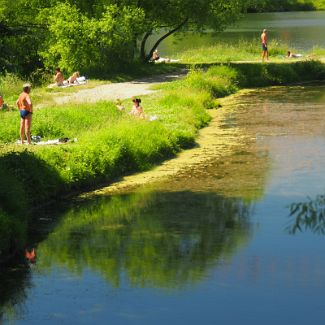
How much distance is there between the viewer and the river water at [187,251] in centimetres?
1464

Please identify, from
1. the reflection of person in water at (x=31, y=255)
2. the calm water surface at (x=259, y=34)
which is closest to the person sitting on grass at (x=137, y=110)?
the reflection of person in water at (x=31, y=255)

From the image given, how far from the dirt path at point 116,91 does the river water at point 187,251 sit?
904 cm

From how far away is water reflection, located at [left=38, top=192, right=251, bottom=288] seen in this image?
16.9 m

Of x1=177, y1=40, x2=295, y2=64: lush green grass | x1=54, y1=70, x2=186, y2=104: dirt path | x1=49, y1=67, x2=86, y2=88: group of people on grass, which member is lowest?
x1=54, y1=70, x2=186, y2=104: dirt path

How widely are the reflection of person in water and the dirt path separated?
16.4 m

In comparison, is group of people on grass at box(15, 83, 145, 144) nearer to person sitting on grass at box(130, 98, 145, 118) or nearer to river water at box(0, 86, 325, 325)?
river water at box(0, 86, 325, 325)

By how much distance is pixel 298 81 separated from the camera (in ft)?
158

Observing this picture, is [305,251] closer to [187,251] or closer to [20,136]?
[187,251]

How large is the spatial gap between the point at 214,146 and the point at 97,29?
13713 millimetres

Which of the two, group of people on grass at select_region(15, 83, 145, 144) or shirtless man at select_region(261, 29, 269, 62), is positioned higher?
shirtless man at select_region(261, 29, 269, 62)

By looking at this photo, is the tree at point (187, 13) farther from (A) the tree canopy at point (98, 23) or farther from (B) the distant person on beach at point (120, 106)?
(B) the distant person on beach at point (120, 106)

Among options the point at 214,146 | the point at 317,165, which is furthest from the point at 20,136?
the point at 317,165

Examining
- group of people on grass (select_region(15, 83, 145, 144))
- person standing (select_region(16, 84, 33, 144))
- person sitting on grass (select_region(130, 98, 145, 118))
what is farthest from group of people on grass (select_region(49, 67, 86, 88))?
person standing (select_region(16, 84, 33, 144))

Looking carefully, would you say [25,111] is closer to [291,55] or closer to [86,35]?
[86,35]
